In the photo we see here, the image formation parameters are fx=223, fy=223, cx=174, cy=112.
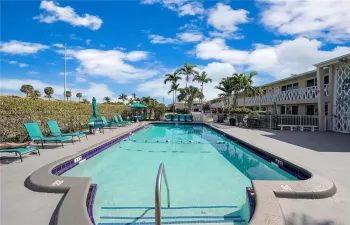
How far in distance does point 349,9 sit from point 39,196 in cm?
1477

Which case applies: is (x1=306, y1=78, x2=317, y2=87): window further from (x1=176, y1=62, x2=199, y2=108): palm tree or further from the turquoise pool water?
the turquoise pool water

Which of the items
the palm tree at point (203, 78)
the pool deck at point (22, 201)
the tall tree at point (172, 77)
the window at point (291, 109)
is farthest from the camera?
the palm tree at point (203, 78)

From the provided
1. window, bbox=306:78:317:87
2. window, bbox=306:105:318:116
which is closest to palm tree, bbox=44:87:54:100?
window, bbox=306:78:317:87

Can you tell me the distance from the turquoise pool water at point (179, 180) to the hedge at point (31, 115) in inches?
157

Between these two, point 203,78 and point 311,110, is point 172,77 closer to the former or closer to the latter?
point 203,78

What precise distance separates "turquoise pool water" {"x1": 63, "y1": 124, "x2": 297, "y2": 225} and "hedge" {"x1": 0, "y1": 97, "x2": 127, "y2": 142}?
13.1 ft

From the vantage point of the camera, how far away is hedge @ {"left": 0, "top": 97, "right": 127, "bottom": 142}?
31.5ft

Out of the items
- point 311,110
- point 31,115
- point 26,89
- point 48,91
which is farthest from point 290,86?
point 48,91

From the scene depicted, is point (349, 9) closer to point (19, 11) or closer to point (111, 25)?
point (111, 25)

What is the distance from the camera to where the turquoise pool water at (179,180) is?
4.15 meters

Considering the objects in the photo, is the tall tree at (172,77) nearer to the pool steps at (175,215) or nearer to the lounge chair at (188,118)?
the lounge chair at (188,118)

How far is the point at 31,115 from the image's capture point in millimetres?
10758

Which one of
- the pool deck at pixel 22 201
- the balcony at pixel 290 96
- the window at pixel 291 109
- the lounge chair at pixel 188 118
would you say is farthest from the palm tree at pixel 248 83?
the pool deck at pixel 22 201

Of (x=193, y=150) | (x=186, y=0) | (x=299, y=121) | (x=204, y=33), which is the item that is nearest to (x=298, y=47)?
(x=299, y=121)
